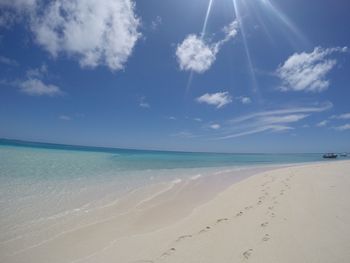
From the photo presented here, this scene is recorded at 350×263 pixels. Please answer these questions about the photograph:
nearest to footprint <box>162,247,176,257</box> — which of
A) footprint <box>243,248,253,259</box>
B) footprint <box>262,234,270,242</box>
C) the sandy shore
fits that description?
the sandy shore

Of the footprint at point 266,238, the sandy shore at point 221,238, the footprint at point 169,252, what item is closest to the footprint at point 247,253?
the sandy shore at point 221,238

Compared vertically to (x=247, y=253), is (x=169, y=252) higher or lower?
lower

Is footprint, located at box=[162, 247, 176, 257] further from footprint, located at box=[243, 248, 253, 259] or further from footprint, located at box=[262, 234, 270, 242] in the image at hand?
footprint, located at box=[262, 234, 270, 242]

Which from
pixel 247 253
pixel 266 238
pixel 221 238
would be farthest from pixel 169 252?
pixel 266 238

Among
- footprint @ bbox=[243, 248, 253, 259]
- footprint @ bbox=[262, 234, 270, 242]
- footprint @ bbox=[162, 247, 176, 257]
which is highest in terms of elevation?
footprint @ bbox=[262, 234, 270, 242]

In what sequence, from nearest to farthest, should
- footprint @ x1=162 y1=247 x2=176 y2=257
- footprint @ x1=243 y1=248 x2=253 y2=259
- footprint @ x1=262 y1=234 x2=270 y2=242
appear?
footprint @ x1=243 y1=248 x2=253 y2=259 → footprint @ x1=162 y1=247 x2=176 y2=257 → footprint @ x1=262 y1=234 x2=270 y2=242

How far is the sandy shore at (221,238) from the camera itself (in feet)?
11.1

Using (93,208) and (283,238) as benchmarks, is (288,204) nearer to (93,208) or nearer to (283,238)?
(283,238)

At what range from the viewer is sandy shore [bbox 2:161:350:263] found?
133 inches

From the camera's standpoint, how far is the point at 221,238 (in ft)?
13.1

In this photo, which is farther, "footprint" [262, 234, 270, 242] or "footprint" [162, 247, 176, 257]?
"footprint" [262, 234, 270, 242]

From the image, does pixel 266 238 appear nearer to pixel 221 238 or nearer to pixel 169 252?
pixel 221 238

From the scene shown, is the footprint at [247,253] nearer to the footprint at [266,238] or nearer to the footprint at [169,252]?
the footprint at [266,238]

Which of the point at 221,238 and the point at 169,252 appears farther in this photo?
the point at 221,238
